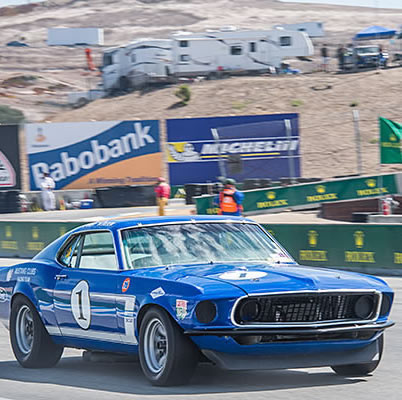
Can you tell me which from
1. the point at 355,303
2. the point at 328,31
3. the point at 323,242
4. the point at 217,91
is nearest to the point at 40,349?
the point at 355,303

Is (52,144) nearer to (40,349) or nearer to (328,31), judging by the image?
(40,349)

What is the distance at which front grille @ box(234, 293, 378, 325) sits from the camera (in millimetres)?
6344

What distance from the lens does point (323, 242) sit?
1745cm

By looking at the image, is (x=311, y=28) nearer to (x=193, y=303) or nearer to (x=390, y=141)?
(x=390, y=141)

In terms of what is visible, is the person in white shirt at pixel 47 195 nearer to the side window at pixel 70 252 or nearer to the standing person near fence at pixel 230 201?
the standing person near fence at pixel 230 201

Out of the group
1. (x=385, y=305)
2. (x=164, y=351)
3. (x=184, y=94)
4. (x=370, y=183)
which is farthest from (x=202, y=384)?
(x=184, y=94)

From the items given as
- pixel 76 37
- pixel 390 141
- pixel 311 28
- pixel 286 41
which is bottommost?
pixel 76 37

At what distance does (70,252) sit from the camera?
8.02 m

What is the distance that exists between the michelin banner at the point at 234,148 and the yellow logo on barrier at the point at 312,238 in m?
19.2

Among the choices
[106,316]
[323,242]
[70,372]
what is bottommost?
[323,242]

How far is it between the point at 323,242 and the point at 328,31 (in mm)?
119097

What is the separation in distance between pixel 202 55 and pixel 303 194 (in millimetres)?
42269

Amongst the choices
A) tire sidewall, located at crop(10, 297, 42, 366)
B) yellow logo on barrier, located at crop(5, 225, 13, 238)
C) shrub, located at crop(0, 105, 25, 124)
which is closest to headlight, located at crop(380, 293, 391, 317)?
tire sidewall, located at crop(10, 297, 42, 366)

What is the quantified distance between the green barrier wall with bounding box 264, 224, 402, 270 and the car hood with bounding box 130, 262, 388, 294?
9.50 m
